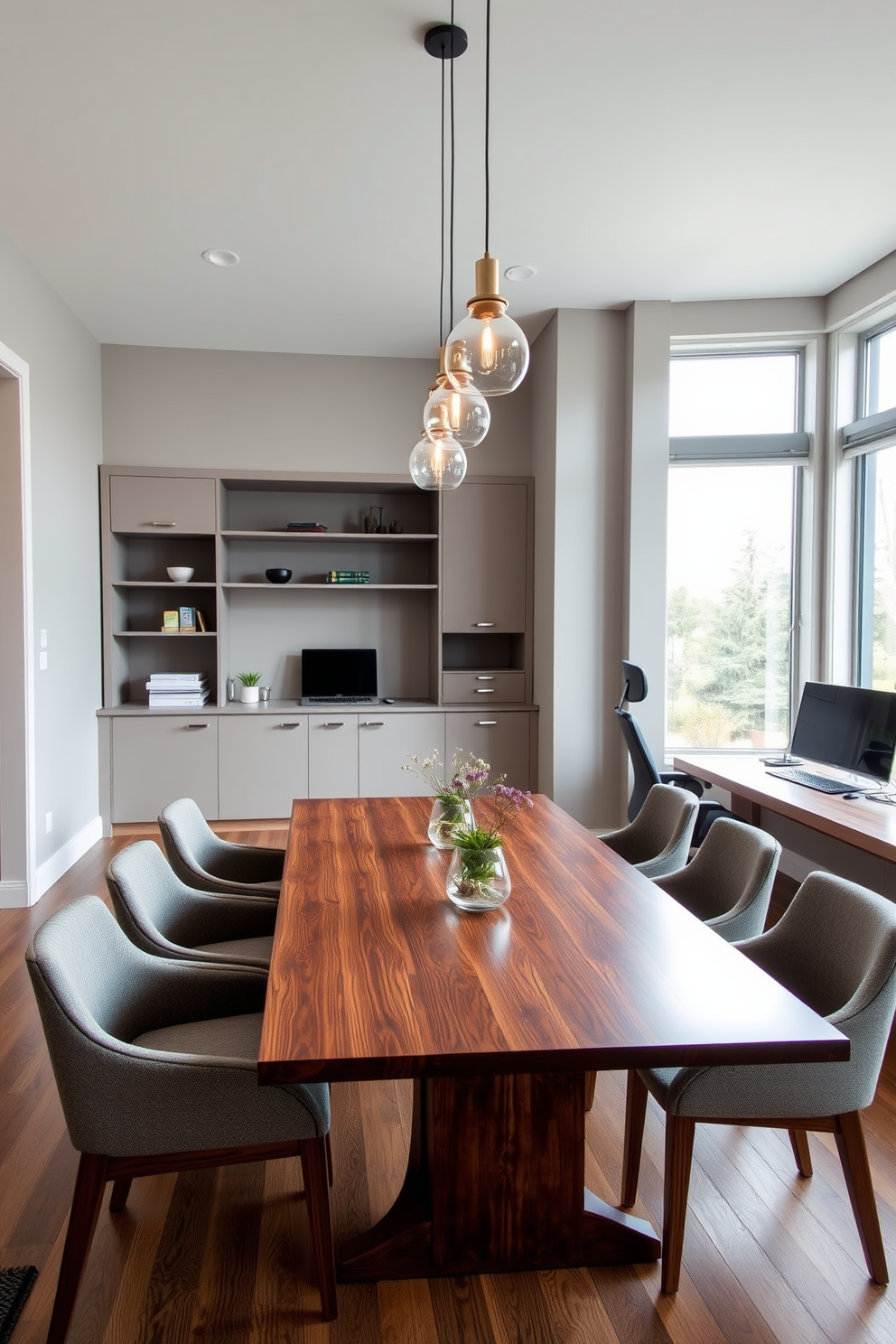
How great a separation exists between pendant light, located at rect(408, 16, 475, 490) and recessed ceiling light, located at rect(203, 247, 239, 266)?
1566 millimetres

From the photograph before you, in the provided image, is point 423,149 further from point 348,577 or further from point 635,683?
point 348,577

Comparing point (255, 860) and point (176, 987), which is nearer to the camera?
point (176, 987)

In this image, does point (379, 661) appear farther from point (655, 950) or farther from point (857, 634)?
point (655, 950)

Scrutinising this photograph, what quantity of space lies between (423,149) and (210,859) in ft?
8.95

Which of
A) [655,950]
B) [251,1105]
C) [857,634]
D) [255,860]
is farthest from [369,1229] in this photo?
[857,634]

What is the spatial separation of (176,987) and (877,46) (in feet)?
11.2

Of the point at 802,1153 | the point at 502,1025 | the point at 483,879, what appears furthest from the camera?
the point at 802,1153

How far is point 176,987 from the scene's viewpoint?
6.24 ft

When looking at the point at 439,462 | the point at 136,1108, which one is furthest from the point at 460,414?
the point at 136,1108

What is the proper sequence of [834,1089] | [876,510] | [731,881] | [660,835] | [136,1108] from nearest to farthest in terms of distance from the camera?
[136,1108] → [834,1089] → [731,881] → [660,835] → [876,510]

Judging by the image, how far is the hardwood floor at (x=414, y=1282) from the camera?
1590 millimetres

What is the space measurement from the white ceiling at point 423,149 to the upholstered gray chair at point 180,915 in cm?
246

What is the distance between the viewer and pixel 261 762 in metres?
5.27

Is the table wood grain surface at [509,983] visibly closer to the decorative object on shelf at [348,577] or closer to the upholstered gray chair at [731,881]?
the upholstered gray chair at [731,881]
